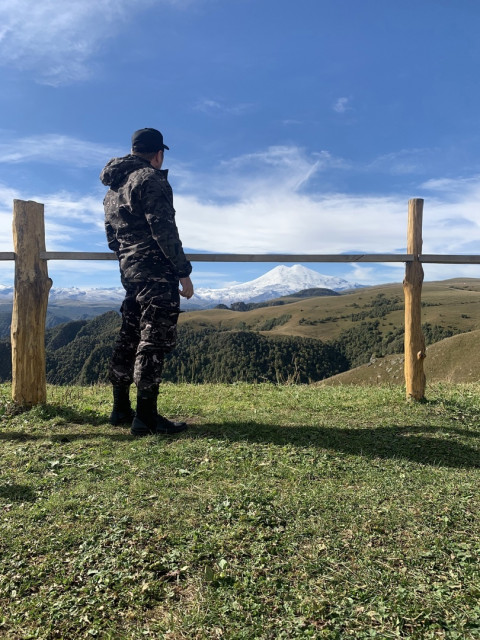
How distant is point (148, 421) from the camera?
15.7 ft

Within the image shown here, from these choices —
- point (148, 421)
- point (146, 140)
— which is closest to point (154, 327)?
point (148, 421)

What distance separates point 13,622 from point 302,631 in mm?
1381

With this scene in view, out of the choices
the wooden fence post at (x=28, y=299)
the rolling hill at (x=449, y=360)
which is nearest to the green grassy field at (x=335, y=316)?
the rolling hill at (x=449, y=360)

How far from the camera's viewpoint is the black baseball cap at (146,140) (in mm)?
4770

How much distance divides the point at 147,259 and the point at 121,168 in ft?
3.57

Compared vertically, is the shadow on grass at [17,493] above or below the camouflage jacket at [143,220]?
below

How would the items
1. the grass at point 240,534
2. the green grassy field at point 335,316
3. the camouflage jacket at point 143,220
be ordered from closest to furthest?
1. the grass at point 240,534
2. the camouflage jacket at point 143,220
3. the green grassy field at point 335,316

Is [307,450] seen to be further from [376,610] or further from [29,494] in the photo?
[29,494]

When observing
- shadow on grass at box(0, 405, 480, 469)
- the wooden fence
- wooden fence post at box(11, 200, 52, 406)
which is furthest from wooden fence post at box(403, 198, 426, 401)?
wooden fence post at box(11, 200, 52, 406)

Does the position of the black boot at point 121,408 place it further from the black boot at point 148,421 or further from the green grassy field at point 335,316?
the green grassy field at point 335,316

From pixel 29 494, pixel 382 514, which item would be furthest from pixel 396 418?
pixel 29 494

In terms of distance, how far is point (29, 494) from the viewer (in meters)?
3.38

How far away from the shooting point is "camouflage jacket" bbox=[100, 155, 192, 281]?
4.46 m

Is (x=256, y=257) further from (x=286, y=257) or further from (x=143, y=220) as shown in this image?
(x=143, y=220)
